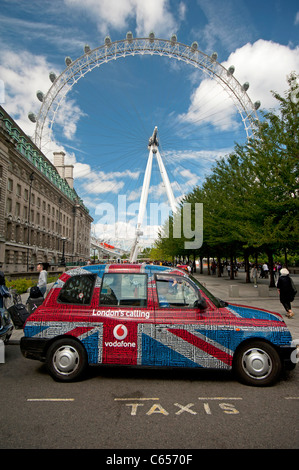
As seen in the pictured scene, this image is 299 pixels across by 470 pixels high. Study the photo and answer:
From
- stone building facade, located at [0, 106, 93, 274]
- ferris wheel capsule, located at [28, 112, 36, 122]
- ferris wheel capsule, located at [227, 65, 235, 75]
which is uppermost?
ferris wheel capsule, located at [227, 65, 235, 75]

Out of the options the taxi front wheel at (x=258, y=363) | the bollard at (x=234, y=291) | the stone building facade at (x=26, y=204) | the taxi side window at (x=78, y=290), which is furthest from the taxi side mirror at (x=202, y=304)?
A: the stone building facade at (x=26, y=204)

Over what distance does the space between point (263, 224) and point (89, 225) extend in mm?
102428

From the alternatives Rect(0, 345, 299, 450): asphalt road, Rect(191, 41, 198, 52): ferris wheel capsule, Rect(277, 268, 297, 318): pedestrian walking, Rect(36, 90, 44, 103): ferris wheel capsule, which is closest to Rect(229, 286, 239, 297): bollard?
Rect(277, 268, 297, 318): pedestrian walking

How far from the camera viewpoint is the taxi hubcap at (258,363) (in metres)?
5.13

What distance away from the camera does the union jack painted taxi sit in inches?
203

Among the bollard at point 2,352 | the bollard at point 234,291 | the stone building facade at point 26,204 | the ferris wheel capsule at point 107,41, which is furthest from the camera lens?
the ferris wheel capsule at point 107,41

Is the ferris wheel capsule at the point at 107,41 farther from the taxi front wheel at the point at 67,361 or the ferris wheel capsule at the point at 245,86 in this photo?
the taxi front wheel at the point at 67,361

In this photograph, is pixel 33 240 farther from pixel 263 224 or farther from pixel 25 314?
pixel 25 314

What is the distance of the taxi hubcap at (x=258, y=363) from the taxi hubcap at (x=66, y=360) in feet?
8.95

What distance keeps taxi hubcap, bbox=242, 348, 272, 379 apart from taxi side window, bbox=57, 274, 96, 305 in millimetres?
2759

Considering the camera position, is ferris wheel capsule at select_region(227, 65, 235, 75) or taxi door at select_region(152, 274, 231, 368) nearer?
taxi door at select_region(152, 274, 231, 368)

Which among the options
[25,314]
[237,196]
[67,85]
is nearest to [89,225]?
[67,85]

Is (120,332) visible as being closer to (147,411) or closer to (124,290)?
(124,290)

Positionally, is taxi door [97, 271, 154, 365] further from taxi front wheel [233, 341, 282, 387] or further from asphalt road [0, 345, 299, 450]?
taxi front wheel [233, 341, 282, 387]
